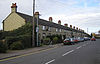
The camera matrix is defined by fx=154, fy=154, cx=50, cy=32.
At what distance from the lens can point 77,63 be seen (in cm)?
1030

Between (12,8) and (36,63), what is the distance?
33473mm

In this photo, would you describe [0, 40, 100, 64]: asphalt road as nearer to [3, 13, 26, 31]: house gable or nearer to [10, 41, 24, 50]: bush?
[10, 41, 24, 50]: bush

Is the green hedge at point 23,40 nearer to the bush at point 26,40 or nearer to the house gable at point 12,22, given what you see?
the bush at point 26,40

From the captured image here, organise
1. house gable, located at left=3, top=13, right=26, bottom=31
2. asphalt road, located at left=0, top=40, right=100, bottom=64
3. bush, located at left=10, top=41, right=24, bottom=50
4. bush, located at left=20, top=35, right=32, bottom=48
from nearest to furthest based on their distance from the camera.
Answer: asphalt road, located at left=0, top=40, right=100, bottom=64
bush, located at left=10, top=41, right=24, bottom=50
bush, located at left=20, top=35, right=32, bottom=48
house gable, located at left=3, top=13, right=26, bottom=31

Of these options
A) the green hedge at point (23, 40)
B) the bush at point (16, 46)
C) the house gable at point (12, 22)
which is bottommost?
the bush at point (16, 46)

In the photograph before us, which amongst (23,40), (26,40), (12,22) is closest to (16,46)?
(23,40)

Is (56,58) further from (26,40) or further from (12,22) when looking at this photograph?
(12,22)

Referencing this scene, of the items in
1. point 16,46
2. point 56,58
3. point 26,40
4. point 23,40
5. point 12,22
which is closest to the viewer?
point 56,58

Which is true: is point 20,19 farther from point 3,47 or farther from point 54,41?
point 3,47

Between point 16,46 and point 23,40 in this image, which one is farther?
point 23,40

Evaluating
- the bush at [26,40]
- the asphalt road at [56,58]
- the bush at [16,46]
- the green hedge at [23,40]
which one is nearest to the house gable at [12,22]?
the bush at [26,40]

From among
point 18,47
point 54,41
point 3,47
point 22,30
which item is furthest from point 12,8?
point 3,47

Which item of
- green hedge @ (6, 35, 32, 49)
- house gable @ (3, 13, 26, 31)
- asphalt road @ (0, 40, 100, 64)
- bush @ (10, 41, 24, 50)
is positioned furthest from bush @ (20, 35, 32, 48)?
house gable @ (3, 13, 26, 31)

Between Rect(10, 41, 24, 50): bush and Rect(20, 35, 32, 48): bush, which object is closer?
Rect(10, 41, 24, 50): bush
